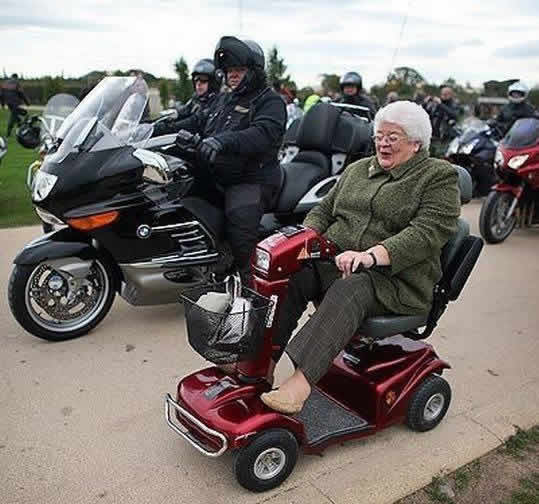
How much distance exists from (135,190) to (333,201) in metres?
1.19

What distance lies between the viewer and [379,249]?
231 centimetres

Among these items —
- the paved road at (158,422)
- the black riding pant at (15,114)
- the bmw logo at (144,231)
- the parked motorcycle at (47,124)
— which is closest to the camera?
the paved road at (158,422)

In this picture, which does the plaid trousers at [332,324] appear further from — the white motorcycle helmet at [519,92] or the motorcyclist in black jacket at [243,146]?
the white motorcycle helmet at [519,92]

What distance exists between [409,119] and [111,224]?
1.67 meters

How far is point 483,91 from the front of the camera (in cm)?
2022

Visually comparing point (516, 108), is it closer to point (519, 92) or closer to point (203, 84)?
point (519, 92)

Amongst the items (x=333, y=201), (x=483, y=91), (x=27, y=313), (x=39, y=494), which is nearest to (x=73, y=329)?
(x=27, y=313)

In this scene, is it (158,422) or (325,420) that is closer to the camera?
(325,420)

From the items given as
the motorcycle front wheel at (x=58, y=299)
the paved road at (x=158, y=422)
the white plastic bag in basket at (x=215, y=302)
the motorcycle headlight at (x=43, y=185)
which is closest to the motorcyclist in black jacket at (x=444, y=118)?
the paved road at (x=158, y=422)

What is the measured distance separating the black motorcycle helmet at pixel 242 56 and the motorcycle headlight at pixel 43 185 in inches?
42.7

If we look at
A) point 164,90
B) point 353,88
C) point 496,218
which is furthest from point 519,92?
point 164,90

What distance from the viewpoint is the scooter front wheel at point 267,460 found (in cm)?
218

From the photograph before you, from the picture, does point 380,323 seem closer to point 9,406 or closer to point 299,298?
point 299,298

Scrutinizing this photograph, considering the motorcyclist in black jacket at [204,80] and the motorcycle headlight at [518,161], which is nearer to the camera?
the motorcyclist in black jacket at [204,80]
